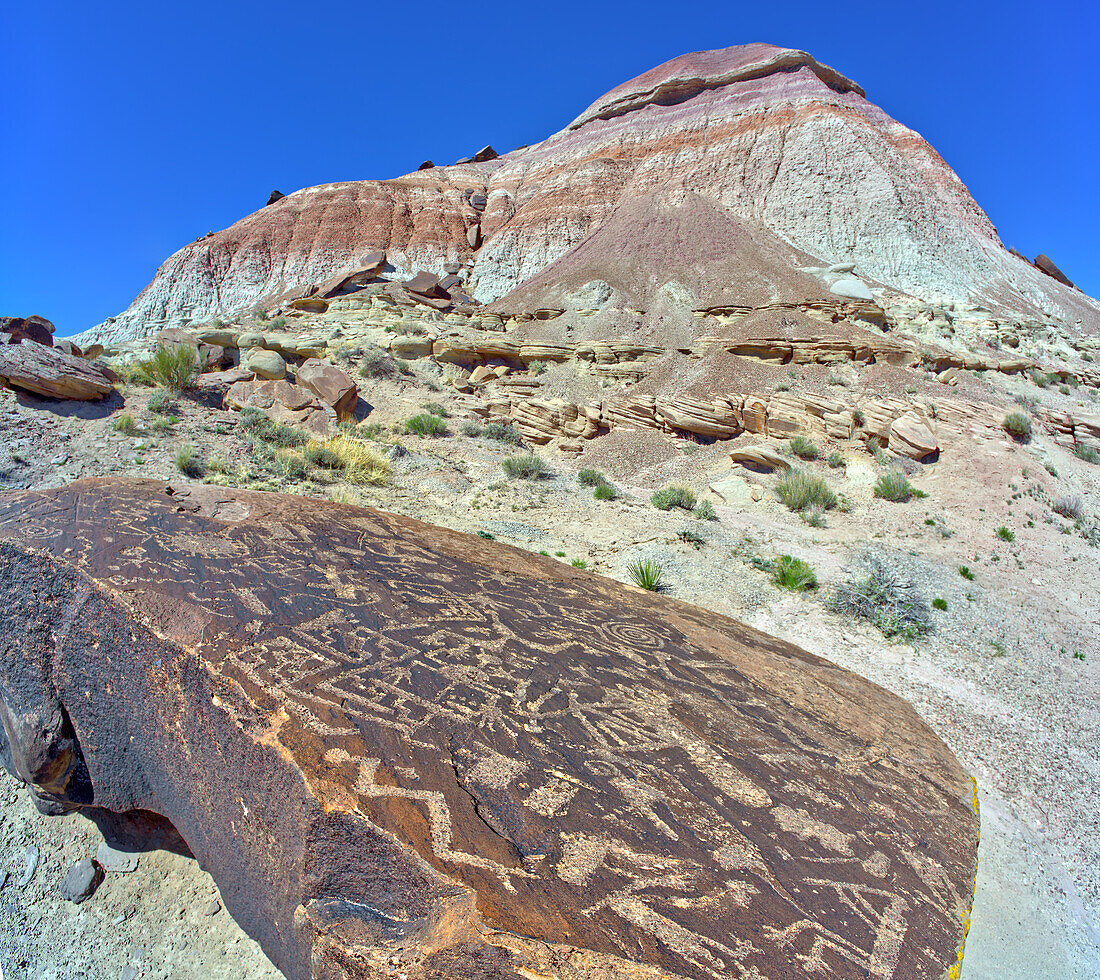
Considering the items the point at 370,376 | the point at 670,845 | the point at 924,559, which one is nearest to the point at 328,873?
the point at 670,845

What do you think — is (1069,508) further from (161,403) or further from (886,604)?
(161,403)

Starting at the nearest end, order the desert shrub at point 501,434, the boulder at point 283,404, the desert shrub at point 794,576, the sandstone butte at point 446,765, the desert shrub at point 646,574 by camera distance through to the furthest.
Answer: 1. the sandstone butte at point 446,765
2. the desert shrub at point 646,574
3. the desert shrub at point 794,576
4. the boulder at point 283,404
5. the desert shrub at point 501,434

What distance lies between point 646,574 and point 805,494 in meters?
5.54

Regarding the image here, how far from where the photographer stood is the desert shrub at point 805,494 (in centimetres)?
1098

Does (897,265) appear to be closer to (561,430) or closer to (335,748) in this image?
(561,430)

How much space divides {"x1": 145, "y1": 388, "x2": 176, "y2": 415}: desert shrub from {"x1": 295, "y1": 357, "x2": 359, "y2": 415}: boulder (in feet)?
10.5

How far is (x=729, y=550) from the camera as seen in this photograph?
891 centimetres

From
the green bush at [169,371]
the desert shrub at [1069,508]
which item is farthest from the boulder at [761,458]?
the green bush at [169,371]

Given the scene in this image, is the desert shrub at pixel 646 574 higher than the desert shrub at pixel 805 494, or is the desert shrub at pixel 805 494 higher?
the desert shrub at pixel 805 494

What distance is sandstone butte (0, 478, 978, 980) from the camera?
1.65 m

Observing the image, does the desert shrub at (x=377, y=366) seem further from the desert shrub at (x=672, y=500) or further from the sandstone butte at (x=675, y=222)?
the sandstone butte at (x=675, y=222)

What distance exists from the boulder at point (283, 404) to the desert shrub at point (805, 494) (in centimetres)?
980

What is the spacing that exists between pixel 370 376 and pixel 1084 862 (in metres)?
17.4

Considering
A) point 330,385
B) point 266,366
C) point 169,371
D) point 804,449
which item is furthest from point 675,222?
point 169,371
